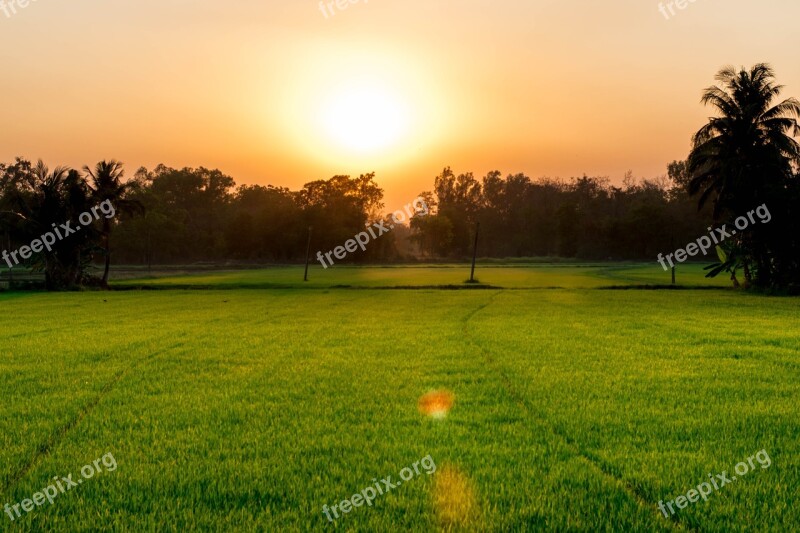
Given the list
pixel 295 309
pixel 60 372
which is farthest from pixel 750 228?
pixel 60 372

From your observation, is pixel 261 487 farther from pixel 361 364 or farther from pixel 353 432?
pixel 361 364

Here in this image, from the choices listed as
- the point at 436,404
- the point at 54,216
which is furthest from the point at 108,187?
the point at 436,404

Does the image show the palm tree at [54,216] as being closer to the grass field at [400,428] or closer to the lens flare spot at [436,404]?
the grass field at [400,428]

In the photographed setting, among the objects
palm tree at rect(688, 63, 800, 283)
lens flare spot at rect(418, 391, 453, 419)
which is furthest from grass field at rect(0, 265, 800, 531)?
palm tree at rect(688, 63, 800, 283)

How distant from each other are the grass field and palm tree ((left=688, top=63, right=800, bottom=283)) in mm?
24112

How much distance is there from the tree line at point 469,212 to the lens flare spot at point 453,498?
120 feet

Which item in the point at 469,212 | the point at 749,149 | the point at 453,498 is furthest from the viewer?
the point at 469,212

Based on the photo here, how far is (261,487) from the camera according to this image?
216 inches

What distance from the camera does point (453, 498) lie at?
529 cm

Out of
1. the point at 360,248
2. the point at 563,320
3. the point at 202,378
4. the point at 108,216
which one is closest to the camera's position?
the point at 202,378

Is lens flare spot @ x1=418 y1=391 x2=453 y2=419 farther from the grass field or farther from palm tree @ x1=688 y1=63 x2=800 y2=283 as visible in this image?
palm tree @ x1=688 y1=63 x2=800 y2=283

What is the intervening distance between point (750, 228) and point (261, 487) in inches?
1555

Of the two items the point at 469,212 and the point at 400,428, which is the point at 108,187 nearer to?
the point at 400,428

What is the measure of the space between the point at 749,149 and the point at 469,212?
105 metres
